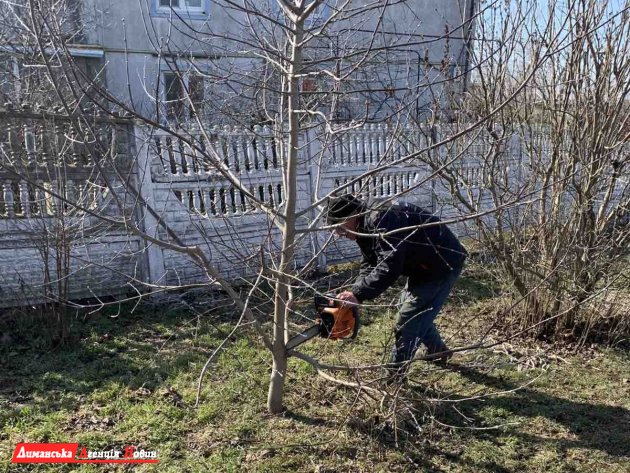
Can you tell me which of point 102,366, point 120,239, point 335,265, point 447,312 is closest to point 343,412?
point 102,366

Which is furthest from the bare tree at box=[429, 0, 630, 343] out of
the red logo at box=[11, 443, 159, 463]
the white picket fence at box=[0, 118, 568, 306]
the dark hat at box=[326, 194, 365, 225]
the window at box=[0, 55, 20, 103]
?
the window at box=[0, 55, 20, 103]

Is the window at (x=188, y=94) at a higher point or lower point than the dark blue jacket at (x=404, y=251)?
higher

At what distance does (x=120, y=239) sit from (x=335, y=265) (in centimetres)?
270

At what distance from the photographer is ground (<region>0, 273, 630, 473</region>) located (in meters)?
2.89

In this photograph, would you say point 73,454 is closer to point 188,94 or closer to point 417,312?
Answer: point 188,94

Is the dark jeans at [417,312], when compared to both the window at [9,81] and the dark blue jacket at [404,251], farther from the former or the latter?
the window at [9,81]

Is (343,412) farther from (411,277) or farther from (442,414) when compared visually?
(411,277)

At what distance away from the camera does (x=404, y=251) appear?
3146 mm

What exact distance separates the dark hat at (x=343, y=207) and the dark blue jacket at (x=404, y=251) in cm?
16

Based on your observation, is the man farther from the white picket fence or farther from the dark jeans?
the white picket fence

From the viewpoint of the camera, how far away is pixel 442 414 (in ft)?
10.8

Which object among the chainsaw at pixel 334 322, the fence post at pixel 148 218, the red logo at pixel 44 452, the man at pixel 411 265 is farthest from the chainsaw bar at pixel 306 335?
the fence post at pixel 148 218

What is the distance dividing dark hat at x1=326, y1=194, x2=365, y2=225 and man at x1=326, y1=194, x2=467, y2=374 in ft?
0.32

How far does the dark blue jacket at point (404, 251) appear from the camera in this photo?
121 inches
